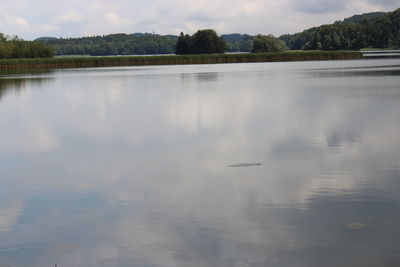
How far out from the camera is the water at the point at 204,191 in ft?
24.0

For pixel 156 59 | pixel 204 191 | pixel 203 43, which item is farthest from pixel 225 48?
pixel 204 191

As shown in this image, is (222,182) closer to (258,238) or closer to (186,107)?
(258,238)

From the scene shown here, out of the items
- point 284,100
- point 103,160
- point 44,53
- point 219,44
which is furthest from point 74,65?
point 103,160

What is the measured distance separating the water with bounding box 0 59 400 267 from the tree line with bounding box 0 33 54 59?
77.0 metres

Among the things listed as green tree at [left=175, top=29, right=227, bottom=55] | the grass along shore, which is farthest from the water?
green tree at [left=175, top=29, right=227, bottom=55]

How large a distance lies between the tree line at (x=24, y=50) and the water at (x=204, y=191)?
76959 mm

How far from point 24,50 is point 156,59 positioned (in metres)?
23.5

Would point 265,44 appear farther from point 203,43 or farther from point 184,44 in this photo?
point 184,44

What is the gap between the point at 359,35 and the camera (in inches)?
6703

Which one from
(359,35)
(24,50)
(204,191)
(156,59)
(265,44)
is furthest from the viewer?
(359,35)

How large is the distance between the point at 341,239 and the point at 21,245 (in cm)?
395

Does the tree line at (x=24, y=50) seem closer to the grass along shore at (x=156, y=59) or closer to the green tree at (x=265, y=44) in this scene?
the grass along shore at (x=156, y=59)

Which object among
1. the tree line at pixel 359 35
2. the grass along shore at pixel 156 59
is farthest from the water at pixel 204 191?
the tree line at pixel 359 35

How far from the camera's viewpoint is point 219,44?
124062mm
